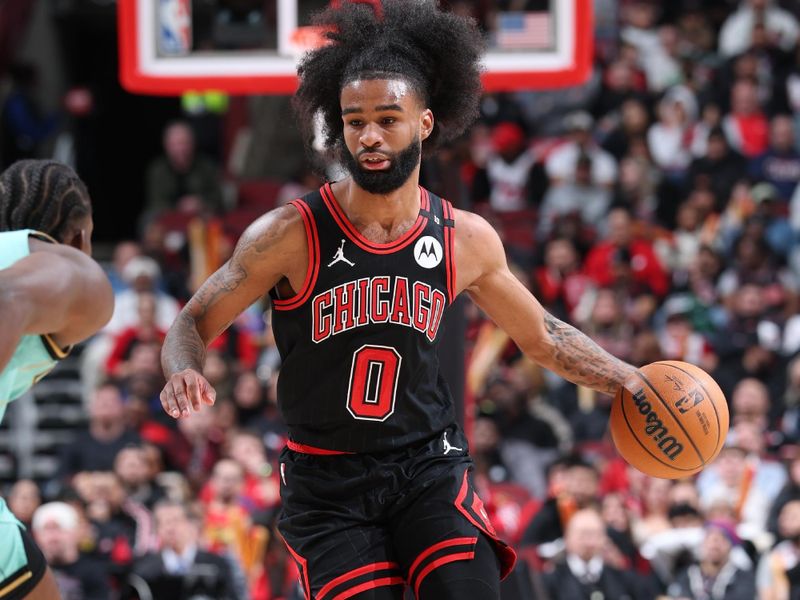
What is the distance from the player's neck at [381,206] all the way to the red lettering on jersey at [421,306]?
8.7 inches

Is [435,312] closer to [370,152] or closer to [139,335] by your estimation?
[370,152]

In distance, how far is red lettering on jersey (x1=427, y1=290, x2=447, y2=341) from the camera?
4.19 metres

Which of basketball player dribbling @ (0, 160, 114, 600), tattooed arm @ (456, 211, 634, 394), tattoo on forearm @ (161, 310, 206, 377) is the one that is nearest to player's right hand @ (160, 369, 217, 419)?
tattoo on forearm @ (161, 310, 206, 377)

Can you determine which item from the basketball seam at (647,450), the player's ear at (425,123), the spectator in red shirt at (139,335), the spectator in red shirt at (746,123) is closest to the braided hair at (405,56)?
the player's ear at (425,123)

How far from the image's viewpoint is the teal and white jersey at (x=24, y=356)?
3914 mm

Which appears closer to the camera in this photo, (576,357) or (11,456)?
(576,357)

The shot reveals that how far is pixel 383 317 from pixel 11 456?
8504 millimetres

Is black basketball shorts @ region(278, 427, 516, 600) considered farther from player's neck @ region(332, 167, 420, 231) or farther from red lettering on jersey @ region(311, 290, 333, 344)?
player's neck @ region(332, 167, 420, 231)

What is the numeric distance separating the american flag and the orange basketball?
3.09 meters

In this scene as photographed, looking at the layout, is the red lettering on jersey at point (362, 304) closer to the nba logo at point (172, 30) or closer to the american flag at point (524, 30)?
the american flag at point (524, 30)

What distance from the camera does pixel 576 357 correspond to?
14.8 ft

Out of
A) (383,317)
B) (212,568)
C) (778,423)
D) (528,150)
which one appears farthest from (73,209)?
(528,150)

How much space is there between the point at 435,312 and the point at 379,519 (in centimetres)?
67

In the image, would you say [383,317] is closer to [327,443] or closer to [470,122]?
[327,443]
